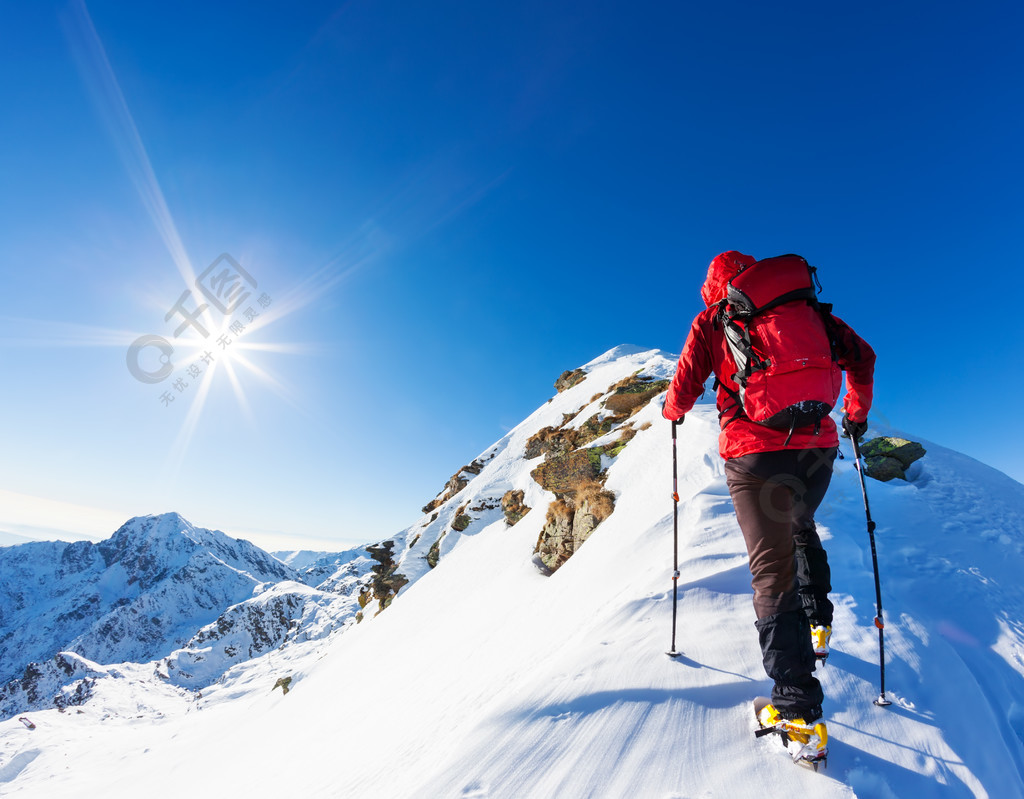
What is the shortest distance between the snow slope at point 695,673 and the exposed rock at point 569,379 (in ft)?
99.3

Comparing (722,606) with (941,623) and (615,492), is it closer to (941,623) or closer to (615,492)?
(941,623)

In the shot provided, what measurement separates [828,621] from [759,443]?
1.22m

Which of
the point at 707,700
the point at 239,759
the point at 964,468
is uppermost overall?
the point at 964,468

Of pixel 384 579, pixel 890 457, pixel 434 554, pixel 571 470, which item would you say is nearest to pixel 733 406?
pixel 890 457

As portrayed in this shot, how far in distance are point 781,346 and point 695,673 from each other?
257cm

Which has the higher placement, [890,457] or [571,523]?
[890,457]

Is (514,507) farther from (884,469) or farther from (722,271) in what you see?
(722,271)

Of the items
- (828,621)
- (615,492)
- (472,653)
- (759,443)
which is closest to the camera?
(828,621)

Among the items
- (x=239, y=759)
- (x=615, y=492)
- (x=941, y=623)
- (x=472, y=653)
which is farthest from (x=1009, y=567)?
(x=239, y=759)

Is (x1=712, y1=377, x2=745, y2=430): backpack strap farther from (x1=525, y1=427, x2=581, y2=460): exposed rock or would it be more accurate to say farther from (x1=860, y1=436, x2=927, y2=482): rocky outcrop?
(x1=525, y1=427, x2=581, y2=460): exposed rock

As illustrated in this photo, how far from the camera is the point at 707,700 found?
3.17 metres

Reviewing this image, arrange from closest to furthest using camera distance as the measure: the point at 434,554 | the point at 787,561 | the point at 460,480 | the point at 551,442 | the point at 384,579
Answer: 1. the point at 787,561
2. the point at 551,442
3. the point at 434,554
4. the point at 384,579
5. the point at 460,480

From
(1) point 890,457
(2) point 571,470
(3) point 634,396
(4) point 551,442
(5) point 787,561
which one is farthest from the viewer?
(4) point 551,442

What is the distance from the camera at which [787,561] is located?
113 inches
